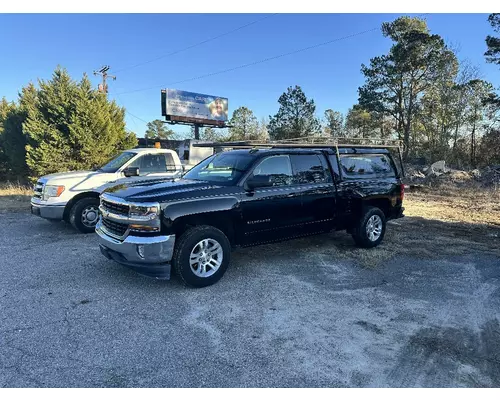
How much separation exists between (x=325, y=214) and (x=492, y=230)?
16.3ft

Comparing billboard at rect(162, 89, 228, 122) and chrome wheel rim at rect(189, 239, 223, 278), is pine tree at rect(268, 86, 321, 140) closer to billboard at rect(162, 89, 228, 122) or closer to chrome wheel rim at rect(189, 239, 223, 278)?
Result: billboard at rect(162, 89, 228, 122)

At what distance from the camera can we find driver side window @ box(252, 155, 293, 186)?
512 centimetres

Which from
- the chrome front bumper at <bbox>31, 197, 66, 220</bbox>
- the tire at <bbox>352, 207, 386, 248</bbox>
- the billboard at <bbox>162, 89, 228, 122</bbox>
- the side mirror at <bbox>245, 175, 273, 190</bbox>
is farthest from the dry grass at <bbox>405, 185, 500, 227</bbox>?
the billboard at <bbox>162, 89, 228, 122</bbox>

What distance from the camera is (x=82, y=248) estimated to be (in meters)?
6.32

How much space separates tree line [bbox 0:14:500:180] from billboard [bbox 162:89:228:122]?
254 inches

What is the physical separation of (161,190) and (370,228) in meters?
3.92

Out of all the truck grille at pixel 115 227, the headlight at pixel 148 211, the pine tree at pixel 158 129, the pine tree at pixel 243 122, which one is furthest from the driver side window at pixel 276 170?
the pine tree at pixel 158 129

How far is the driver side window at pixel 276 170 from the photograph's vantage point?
5117mm

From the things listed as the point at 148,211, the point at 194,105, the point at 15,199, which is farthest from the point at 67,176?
the point at 194,105

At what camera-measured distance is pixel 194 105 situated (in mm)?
28656

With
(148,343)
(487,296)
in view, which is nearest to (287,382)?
(148,343)

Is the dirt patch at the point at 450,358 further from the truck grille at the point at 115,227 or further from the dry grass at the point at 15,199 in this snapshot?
the dry grass at the point at 15,199

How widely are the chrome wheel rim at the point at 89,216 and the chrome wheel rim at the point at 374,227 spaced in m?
5.69

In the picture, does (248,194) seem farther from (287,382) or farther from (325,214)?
(287,382)
